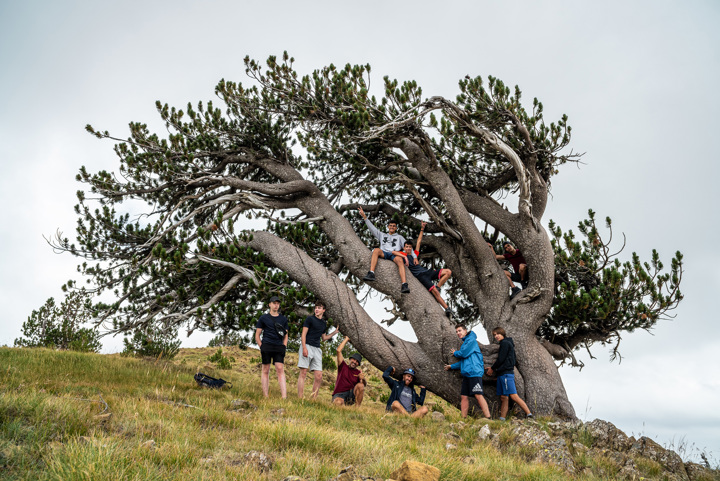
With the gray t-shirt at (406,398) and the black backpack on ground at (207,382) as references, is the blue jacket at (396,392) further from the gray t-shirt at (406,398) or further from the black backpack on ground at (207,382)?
the black backpack on ground at (207,382)

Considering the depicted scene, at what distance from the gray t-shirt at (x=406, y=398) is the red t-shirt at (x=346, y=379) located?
954 millimetres

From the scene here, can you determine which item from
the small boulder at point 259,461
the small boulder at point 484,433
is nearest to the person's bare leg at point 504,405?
the small boulder at point 484,433

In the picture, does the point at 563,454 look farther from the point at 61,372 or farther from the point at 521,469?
the point at 61,372

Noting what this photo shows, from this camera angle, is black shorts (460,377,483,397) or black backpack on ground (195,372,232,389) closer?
black backpack on ground (195,372,232,389)

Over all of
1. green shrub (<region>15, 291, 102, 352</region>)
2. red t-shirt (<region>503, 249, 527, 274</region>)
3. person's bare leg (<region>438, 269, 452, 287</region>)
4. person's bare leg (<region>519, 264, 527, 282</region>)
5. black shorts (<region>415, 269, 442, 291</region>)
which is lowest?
green shrub (<region>15, 291, 102, 352</region>)

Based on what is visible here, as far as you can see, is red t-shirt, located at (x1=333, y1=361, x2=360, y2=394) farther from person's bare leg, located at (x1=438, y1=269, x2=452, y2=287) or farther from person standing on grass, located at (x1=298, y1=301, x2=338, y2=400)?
person's bare leg, located at (x1=438, y1=269, x2=452, y2=287)

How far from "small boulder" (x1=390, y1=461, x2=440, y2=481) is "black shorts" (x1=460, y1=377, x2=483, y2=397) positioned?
520cm

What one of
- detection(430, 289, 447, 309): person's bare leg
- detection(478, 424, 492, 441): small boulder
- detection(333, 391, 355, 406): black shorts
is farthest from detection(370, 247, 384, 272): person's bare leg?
detection(478, 424, 492, 441): small boulder

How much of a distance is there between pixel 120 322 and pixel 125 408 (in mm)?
5975

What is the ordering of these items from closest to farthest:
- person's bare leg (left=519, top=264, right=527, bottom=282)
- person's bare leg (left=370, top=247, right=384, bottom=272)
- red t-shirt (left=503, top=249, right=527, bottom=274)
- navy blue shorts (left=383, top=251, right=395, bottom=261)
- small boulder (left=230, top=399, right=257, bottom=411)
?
small boulder (left=230, top=399, right=257, bottom=411), person's bare leg (left=370, top=247, right=384, bottom=272), navy blue shorts (left=383, top=251, right=395, bottom=261), person's bare leg (left=519, top=264, right=527, bottom=282), red t-shirt (left=503, top=249, right=527, bottom=274)

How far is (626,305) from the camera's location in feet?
32.7

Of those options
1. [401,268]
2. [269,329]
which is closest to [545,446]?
[269,329]

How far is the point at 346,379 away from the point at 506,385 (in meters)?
3.09

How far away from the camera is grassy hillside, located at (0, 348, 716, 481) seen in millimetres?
3387
